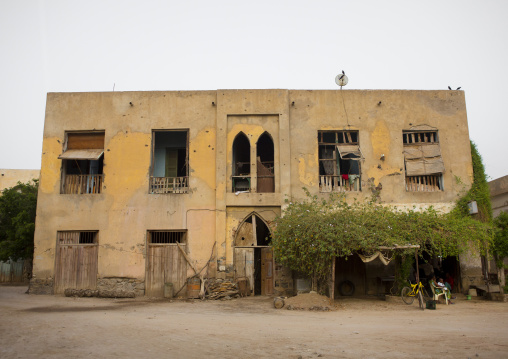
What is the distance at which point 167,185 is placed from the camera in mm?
16234

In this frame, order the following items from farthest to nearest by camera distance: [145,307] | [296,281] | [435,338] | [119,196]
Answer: [119,196] → [296,281] → [145,307] → [435,338]

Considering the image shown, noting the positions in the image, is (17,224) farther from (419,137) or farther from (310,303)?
(419,137)

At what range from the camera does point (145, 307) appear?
12867 millimetres

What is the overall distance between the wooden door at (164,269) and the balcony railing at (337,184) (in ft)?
18.7

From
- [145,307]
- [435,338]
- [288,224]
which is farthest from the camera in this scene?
[288,224]

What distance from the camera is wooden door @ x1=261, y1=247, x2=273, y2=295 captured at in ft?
50.9

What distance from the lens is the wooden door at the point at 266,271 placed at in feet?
50.9

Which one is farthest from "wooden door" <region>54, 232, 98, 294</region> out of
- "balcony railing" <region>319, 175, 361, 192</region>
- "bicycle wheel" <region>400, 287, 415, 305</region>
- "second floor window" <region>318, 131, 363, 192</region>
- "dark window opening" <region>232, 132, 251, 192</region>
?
"bicycle wheel" <region>400, 287, 415, 305</region>

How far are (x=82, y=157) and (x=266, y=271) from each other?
26.7 feet

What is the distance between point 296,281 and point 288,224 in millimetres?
2570

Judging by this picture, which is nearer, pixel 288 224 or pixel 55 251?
pixel 288 224

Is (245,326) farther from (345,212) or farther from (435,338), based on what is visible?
(345,212)

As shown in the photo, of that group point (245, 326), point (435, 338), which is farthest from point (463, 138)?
point (245, 326)

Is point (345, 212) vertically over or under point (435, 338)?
over
